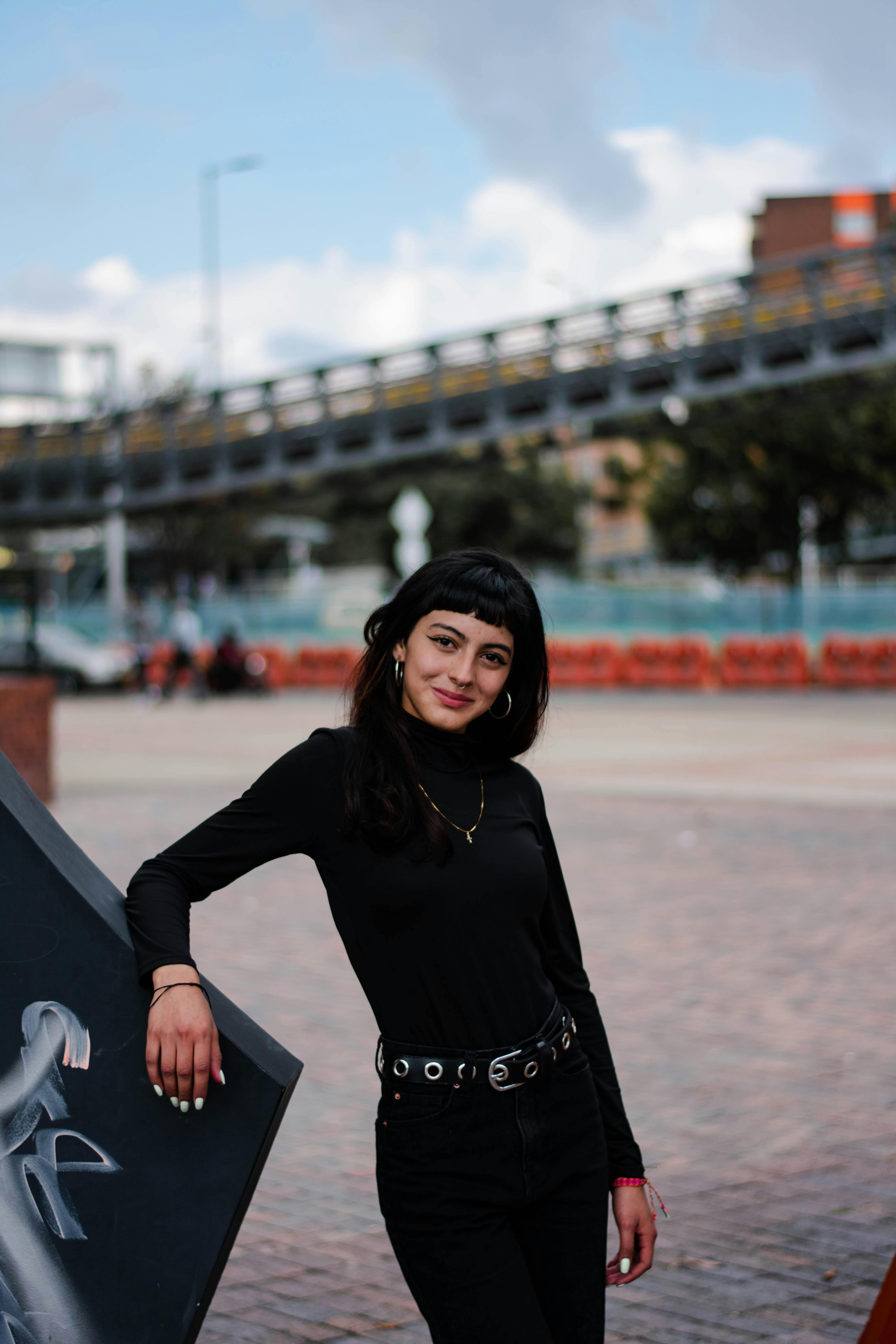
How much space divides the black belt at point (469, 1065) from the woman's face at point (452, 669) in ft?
1.53

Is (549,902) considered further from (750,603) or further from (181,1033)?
(750,603)

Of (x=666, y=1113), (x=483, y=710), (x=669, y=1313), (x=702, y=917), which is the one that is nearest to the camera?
(x=483, y=710)

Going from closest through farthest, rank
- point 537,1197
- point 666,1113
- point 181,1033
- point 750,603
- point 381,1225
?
point 181,1033 < point 537,1197 < point 381,1225 < point 666,1113 < point 750,603

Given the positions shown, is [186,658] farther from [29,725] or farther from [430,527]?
[430,527]

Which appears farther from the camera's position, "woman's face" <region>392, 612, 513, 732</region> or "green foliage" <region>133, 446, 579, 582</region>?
"green foliage" <region>133, 446, 579, 582</region>

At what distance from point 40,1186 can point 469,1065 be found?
59cm

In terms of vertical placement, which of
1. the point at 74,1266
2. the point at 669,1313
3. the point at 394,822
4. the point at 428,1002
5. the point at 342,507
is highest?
the point at 342,507

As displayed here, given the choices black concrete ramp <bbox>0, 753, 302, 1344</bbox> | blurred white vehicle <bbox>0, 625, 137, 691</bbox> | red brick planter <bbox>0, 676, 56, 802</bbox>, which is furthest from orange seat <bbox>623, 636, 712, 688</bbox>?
black concrete ramp <bbox>0, 753, 302, 1344</bbox>

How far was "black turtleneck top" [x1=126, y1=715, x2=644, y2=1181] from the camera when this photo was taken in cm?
215

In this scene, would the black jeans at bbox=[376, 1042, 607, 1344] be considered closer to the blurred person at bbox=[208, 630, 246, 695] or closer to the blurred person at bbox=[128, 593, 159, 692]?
the blurred person at bbox=[208, 630, 246, 695]

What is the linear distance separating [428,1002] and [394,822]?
0.82 ft

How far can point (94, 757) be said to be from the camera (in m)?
16.9

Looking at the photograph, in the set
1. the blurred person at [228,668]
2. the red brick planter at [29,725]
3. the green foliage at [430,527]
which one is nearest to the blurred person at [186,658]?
the blurred person at [228,668]

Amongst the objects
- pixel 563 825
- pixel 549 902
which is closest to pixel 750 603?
pixel 563 825
